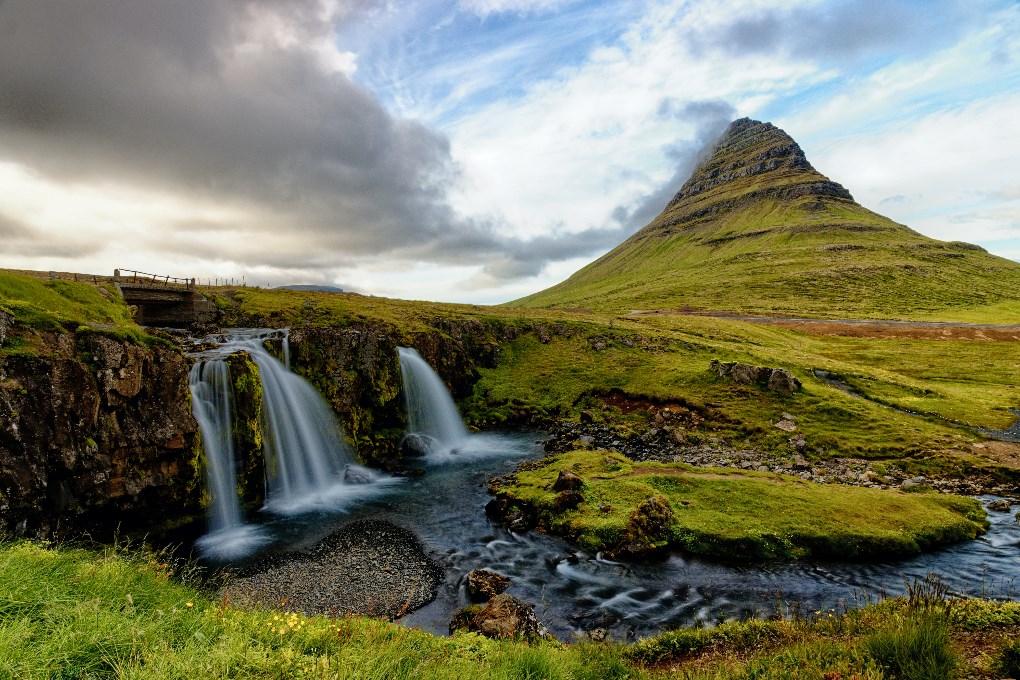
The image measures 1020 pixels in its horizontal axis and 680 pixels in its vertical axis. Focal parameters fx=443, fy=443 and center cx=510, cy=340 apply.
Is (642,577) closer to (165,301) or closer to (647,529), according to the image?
(647,529)

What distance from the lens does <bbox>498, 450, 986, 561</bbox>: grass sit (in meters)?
20.0

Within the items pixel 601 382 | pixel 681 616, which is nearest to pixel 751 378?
pixel 601 382

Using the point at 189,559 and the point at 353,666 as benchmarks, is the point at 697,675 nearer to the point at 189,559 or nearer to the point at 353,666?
the point at 353,666

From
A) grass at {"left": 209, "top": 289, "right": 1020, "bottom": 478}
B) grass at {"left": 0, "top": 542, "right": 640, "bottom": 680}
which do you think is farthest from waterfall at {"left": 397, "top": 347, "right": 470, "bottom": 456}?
grass at {"left": 0, "top": 542, "right": 640, "bottom": 680}

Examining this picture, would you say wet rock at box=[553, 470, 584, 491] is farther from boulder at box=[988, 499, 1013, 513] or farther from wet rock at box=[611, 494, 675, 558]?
boulder at box=[988, 499, 1013, 513]

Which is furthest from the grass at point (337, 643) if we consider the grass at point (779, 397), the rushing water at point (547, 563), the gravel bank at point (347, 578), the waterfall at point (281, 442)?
the grass at point (779, 397)

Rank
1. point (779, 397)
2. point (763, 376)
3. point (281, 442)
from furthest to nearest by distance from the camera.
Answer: point (763, 376), point (779, 397), point (281, 442)

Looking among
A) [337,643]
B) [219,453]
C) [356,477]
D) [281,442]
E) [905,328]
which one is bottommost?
[356,477]

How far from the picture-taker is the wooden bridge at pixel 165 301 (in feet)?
148

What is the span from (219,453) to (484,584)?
18.2 metres

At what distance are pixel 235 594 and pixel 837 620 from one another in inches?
787

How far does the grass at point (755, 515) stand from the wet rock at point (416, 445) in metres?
12.4

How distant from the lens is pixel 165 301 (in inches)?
1913

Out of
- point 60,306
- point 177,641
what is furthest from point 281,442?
point 177,641
